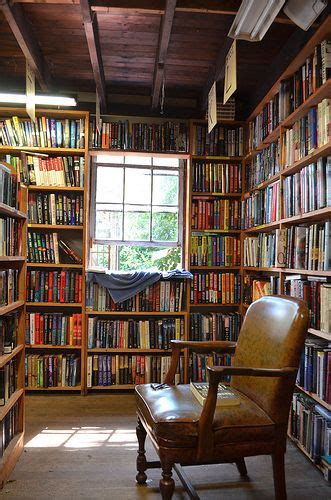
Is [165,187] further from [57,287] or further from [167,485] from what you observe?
[167,485]

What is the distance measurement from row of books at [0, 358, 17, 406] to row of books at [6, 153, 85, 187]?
180cm

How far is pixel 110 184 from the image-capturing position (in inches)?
159

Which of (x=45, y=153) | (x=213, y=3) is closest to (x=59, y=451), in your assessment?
(x=45, y=153)

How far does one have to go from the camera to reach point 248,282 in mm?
3633

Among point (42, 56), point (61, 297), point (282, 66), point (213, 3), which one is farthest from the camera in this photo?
point (61, 297)

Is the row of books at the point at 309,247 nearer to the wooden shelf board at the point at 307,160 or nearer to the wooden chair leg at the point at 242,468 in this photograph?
the wooden shelf board at the point at 307,160

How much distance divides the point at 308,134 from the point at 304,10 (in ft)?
2.09

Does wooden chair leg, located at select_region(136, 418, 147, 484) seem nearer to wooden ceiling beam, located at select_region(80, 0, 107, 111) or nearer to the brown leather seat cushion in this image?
the brown leather seat cushion

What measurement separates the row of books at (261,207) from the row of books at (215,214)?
76mm

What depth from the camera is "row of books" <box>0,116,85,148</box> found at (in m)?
3.60

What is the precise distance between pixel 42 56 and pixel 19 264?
1.92m

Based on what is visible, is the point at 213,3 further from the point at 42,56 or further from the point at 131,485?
the point at 131,485

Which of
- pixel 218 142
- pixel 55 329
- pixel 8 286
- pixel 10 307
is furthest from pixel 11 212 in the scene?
pixel 218 142

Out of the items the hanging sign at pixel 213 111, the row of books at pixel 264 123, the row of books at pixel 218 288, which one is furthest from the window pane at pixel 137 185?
the hanging sign at pixel 213 111
